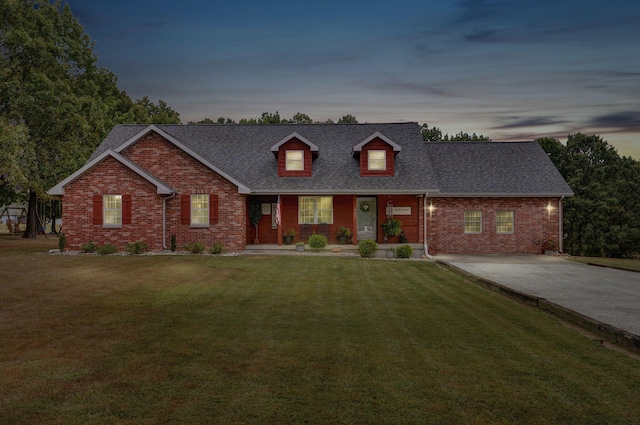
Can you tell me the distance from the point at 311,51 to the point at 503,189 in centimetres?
1336

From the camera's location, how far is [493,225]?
77.1 feet

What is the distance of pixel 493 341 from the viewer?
7293 mm

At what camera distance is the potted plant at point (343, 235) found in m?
23.7

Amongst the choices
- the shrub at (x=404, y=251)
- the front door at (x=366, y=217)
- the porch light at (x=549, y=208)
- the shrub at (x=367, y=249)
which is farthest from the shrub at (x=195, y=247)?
the porch light at (x=549, y=208)

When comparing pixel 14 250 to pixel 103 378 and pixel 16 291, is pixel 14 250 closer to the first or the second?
pixel 16 291

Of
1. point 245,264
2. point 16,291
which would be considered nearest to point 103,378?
point 16,291

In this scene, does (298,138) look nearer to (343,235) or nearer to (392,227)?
(343,235)

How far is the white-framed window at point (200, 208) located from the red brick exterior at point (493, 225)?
11.8m

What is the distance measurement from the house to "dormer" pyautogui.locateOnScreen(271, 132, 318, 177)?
6cm

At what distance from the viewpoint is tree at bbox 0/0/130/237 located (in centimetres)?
2722

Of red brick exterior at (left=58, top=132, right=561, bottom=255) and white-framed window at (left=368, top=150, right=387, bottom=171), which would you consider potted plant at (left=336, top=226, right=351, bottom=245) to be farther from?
white-framed window at (left=368, top=150, right=387, bottom=171)

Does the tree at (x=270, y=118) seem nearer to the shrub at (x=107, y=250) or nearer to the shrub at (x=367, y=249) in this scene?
the shrub at (x=107, y=250)

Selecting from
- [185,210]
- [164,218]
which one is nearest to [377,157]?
[185,210]

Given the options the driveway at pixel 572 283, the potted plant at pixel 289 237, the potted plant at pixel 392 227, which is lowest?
the driveway at pixel 572 283
